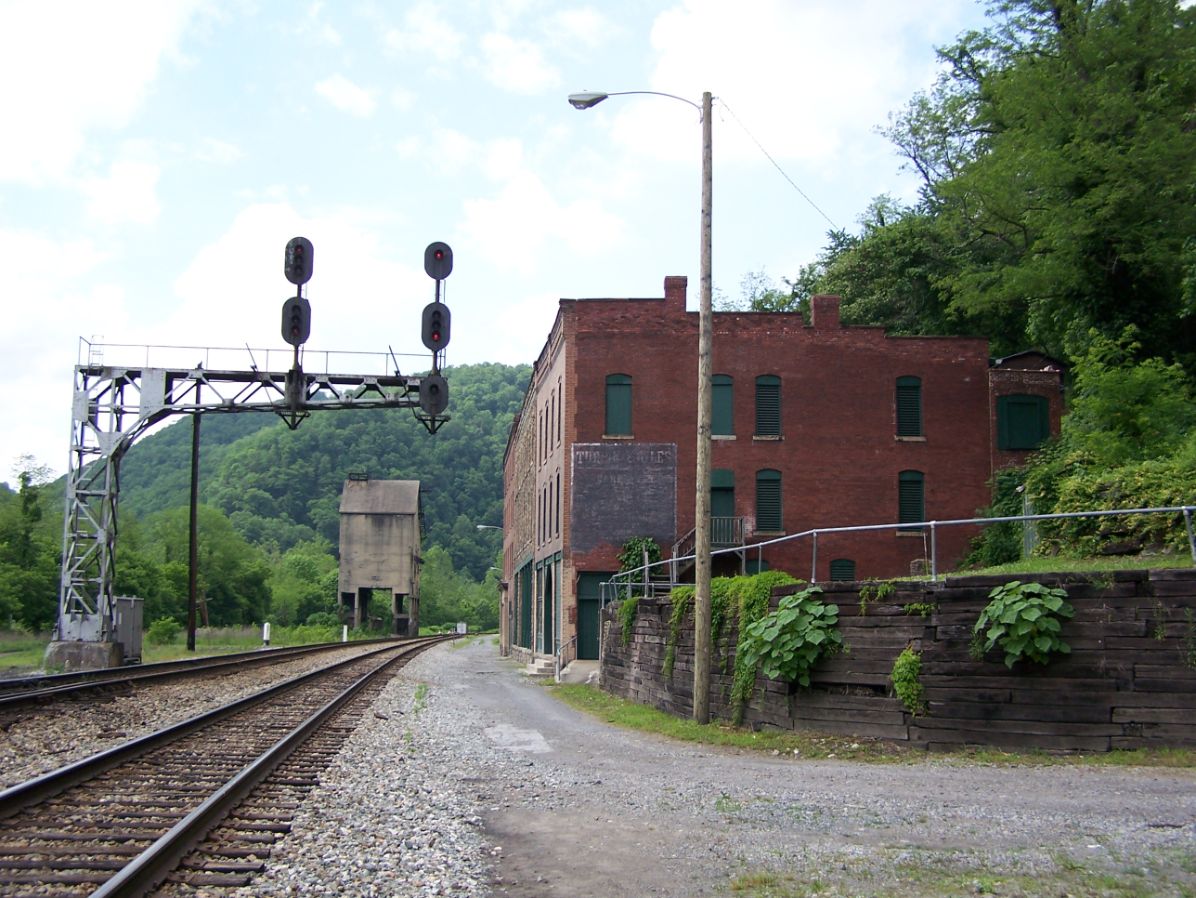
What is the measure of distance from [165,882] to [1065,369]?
33.2 meters

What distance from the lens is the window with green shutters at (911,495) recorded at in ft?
110

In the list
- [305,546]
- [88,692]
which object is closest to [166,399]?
[88,692]

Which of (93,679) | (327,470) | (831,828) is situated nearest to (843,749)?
(831,828)

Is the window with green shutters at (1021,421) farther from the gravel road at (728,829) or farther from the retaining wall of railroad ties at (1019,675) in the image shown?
the gravel road at (728,829)

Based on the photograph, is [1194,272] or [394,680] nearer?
[1194,272]

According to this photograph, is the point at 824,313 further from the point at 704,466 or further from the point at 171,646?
the point at 171,646

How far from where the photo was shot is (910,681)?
11766mm

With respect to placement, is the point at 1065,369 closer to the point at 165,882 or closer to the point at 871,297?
the point at 871,297

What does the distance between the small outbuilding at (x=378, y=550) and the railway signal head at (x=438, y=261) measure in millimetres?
64635

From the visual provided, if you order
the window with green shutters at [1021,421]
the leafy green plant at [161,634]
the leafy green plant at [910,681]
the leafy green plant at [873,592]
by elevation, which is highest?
the window with green shutters at [1021,421]

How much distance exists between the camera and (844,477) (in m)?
33.4

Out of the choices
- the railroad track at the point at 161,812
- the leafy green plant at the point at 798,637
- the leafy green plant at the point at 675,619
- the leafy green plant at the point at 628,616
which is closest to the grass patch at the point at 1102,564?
the leafy green plant at the point at 798,637

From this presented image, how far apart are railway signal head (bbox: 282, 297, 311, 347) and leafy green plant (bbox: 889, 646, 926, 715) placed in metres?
15.0

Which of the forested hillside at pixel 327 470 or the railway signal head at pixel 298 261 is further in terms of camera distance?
the forested hillside at pixel 327 470
